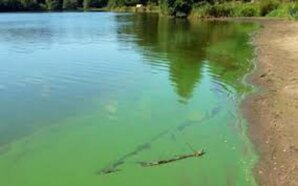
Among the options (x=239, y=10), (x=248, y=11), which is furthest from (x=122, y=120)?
(x=239, y=10)

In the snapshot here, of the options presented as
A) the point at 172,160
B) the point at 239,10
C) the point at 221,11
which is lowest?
the point at 172,160

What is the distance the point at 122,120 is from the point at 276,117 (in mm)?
5079

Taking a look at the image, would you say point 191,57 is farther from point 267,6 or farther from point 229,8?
point 229,8

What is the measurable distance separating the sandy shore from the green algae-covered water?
459 millimetres

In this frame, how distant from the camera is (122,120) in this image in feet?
53.0

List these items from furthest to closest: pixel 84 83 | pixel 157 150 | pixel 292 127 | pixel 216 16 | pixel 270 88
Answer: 1. pixel 216 16
2. pixel 84 83
3. pixel 270 88
4. pixel 292 127
5. pixel 157 150

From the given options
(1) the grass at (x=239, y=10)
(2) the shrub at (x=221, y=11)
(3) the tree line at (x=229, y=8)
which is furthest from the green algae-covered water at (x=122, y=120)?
(2) the shrub at (x=221, y=11)

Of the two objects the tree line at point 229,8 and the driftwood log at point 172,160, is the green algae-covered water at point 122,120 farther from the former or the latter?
the tree line at point 229,8

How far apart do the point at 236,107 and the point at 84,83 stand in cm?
772

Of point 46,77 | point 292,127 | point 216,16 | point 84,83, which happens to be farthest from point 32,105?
point 216,16

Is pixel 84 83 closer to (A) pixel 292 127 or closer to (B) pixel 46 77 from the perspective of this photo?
(B) pixel 46 77

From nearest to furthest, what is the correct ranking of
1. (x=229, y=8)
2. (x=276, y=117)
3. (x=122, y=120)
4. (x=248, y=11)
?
(x=276, y=117) → (x=122, y=120) → (x=248, y=11) → (x=229, y=8)

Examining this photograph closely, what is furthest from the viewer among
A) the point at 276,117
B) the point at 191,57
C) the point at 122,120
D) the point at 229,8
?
the point at 229,8

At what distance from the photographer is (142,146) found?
44.5 ft
